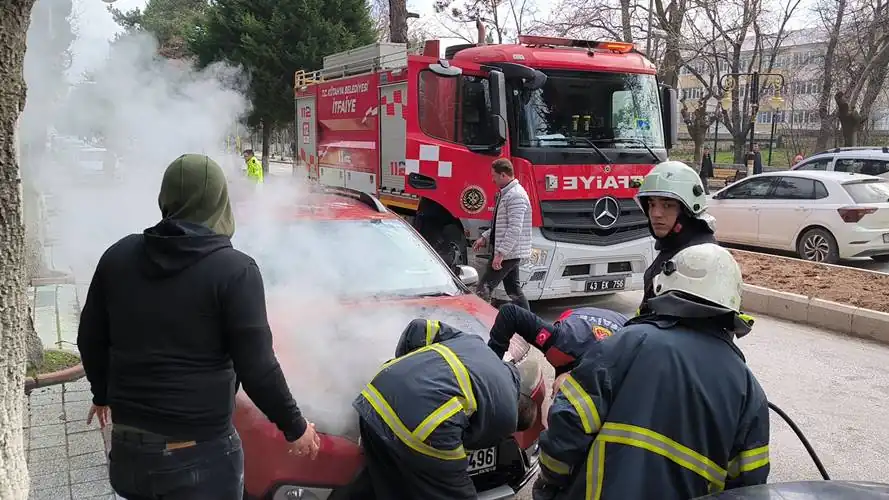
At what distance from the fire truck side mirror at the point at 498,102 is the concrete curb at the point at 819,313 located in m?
3.68

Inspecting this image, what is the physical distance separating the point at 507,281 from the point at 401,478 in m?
4.18

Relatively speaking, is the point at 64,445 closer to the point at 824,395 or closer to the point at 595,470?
the point at 595,470

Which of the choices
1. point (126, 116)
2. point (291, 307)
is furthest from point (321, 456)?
point (126, 116)

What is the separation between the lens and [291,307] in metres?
3.92

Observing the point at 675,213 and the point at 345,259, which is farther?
the point at 345,259

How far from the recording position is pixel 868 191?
1014 centimetres

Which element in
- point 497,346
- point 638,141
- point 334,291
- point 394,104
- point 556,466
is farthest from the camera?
point 394,104

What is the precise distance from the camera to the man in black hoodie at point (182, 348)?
6.95 ft

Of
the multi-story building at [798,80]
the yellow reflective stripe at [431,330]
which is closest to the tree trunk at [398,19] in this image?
the yellow reflective stripe at [431,330]

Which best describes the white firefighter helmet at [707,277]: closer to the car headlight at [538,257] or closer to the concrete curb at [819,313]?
the car headlight at [538,257]

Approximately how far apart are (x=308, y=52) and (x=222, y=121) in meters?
6.65

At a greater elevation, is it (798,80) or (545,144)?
Result: (798,80)

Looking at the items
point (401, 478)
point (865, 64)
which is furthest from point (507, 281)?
point (865, 64)

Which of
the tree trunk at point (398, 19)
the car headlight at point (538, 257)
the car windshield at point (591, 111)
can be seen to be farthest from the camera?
the tree trunk at point (398, 19)
